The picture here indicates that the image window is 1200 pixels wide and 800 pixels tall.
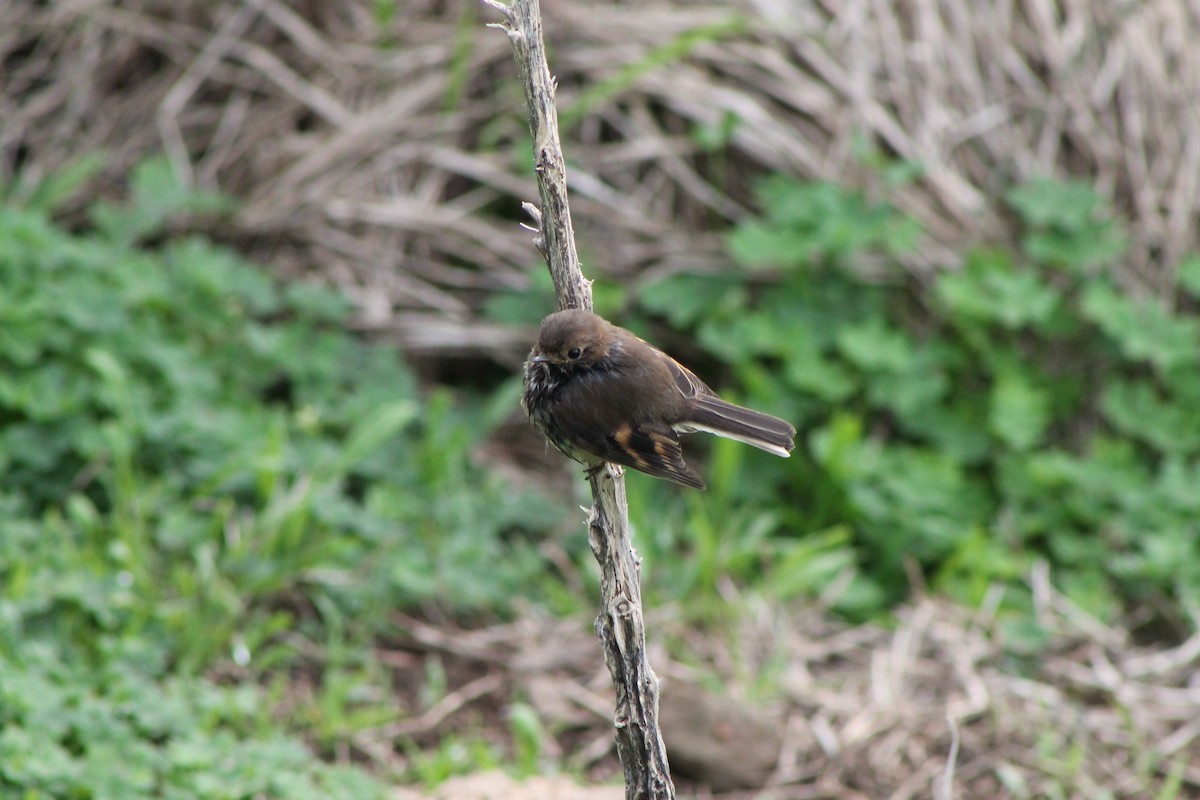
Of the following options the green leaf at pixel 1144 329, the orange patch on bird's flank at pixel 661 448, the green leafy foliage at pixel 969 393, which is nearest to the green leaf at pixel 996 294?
the green leafy foliage at pixel 969 393

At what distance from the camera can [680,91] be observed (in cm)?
596

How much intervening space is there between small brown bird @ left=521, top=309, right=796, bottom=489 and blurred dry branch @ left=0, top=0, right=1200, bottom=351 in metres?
2.24

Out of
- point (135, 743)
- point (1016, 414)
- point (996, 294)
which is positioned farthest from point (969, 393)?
point (135, 743)

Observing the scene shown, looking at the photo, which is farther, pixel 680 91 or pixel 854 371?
pixel 680 91

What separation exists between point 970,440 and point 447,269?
7.97 feet

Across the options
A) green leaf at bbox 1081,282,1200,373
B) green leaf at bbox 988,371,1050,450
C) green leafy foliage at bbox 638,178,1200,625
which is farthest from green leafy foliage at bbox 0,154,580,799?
green leaf at bbox 1081,282,1200,373

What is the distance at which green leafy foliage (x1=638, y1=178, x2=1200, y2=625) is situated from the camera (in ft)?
16.9

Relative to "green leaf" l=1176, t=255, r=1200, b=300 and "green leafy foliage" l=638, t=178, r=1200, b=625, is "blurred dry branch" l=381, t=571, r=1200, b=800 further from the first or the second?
"green leaf" l=1176, t=255, r=1200, b=300

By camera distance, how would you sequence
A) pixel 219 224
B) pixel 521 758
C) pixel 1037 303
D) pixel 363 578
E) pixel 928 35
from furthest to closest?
pixel 928 35 < pixel 219 224 < pixel 1037 303 < pixel 363 578 < pixel 521 758

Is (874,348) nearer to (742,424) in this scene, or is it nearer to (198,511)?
(742,424)

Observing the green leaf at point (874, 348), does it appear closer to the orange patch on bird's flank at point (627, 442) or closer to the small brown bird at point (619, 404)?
the small brown bird at point (619, 404)

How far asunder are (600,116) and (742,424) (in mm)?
2870

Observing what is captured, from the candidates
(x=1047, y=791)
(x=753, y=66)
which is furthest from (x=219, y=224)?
(x=1047, y=791)

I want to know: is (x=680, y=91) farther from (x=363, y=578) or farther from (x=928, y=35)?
(x=363, y=578)
